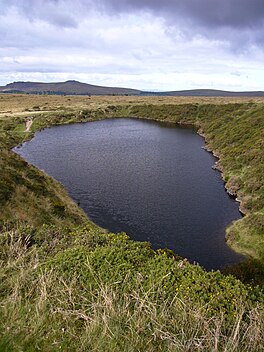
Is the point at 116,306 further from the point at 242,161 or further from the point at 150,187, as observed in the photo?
the point at 242,161

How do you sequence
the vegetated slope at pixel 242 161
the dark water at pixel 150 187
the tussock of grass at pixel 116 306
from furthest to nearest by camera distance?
the dark water at pixel 150 187
the vegetated slope at pixel 242 161
the tussock of grass at pixel 116 306

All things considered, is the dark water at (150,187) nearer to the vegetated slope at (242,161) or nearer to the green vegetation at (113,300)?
the vegetated slope at (242,161)

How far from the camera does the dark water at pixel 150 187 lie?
36188 mm

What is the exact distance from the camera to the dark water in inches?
1425

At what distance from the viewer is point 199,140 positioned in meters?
95.6

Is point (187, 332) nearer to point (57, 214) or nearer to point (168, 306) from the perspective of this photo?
point (168, 306)

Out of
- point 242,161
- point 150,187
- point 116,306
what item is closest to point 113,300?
point 116,306

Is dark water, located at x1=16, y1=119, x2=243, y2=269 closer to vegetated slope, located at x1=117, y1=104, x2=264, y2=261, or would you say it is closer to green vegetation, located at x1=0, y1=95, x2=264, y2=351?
vegetated slope, located at x1=117, y1=104, x2=264, y2=261

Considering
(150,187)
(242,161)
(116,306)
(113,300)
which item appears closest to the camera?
(116,306)

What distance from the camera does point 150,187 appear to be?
1984 inches

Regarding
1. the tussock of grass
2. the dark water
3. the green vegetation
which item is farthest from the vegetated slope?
the tussock of grass

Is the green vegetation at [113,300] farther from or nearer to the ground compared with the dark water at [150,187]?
farther from the ground

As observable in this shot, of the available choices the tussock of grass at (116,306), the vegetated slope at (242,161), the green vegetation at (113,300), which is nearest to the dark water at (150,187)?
the vegetated slope at (242,161)

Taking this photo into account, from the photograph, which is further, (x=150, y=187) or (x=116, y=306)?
(x=150, y=187)
